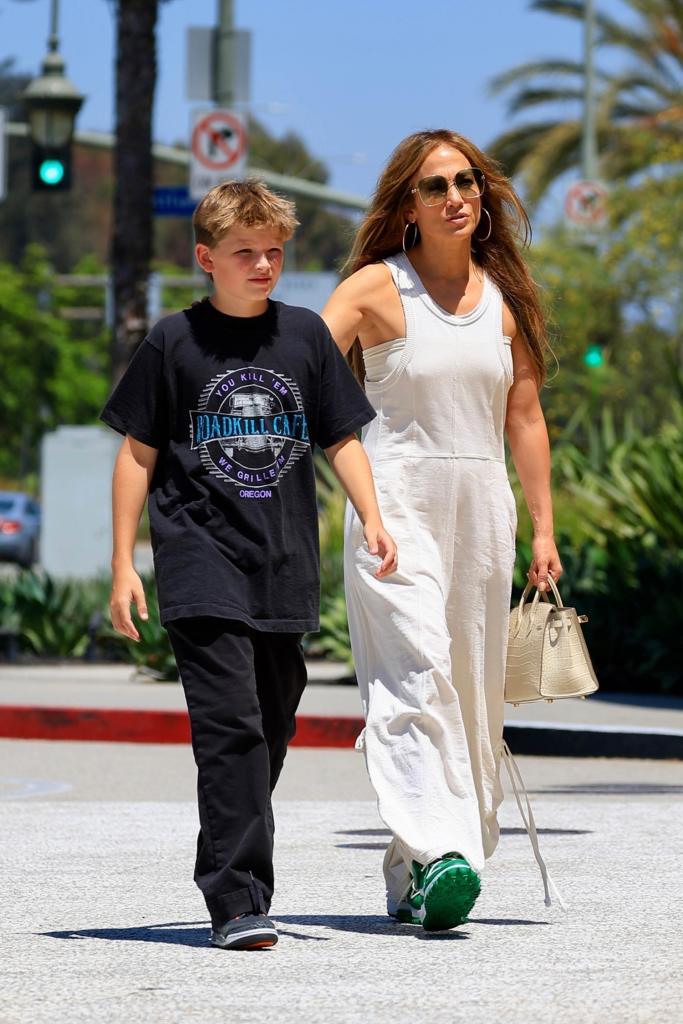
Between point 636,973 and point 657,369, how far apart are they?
31266mm

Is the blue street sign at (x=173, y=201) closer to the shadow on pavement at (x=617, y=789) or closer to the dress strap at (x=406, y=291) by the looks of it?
the shadow on pavement at (x=617, y=789)

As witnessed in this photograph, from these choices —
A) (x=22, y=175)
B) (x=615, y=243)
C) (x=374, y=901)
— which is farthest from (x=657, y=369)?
(x=22, y=175)

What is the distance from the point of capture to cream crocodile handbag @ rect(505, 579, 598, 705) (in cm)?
533

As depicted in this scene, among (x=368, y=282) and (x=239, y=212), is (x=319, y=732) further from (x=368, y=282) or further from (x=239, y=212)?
(x=239, y=212)

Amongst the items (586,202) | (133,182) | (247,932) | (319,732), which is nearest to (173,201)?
(133,182)

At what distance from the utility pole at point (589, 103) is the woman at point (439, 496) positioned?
2781 centimetres

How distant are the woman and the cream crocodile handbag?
6 cm

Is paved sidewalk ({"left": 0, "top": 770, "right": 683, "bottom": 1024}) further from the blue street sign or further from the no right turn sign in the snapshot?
the blue street sign

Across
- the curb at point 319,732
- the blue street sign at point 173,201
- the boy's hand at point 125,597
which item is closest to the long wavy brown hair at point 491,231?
the boy's hand at point 125,597

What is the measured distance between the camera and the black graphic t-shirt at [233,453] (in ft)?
16.0

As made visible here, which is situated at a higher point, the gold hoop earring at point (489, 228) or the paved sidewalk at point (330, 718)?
the gold hoop earring at point (489, 228)

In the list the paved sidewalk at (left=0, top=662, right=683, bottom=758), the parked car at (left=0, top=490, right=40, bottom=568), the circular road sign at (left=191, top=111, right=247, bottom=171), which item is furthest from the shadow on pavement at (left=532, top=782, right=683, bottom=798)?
the parked car at (left=0, top=490, right=40, bottom=568)

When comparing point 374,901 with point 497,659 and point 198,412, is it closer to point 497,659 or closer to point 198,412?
point 497,659

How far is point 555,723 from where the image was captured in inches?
420
